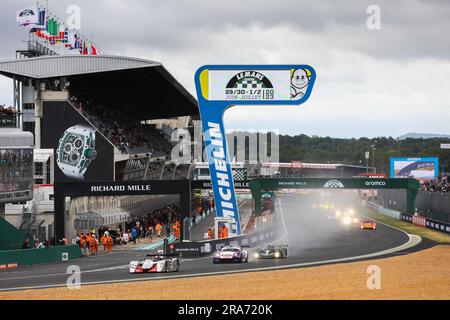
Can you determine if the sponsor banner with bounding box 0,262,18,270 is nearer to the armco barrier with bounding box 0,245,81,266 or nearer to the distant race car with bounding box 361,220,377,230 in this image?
the armco barrier with bounding box 0,245,81,266

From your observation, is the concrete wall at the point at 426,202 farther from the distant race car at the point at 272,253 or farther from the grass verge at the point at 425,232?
the distant race car at the point at 272,253

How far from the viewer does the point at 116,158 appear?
48281mm

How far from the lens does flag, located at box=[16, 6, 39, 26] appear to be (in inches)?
2041

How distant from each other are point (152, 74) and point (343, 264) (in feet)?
93.5

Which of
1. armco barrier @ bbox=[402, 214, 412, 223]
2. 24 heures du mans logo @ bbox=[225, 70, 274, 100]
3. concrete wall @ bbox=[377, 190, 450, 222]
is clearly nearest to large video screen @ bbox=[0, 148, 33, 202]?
24 heures du mans logo @ bbox=[225, 70, 274, 100]

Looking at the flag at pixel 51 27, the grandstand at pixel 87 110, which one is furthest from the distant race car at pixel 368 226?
the flag at pixel 51 27

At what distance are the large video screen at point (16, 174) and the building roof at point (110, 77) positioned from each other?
951 cm

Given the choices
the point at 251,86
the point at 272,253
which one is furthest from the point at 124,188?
the point at 272,253

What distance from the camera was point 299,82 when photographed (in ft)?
114

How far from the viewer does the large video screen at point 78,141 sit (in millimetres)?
47188

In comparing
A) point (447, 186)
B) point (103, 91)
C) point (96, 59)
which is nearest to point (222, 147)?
point (96, 59)

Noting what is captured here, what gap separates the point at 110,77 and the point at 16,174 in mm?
16284
